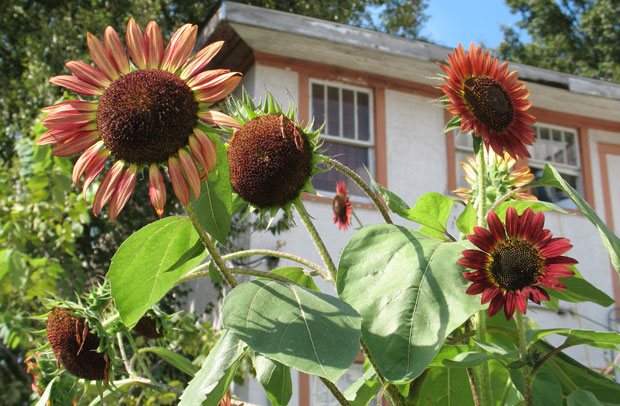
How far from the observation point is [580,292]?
3.76 feet

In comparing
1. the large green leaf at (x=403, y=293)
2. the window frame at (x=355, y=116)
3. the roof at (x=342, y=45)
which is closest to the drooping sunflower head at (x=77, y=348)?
the large green leaf at (x=403, y=293)

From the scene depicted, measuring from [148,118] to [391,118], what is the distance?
296 inches

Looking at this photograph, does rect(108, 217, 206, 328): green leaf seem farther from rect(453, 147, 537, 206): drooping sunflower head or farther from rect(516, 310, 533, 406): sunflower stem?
rect(453, 147, 537, 206): drooping sunflower head

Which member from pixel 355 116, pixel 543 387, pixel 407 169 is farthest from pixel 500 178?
pixel 355 116

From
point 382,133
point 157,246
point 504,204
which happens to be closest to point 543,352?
point 504,204

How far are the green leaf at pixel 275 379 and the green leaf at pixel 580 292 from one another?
38 centimetres

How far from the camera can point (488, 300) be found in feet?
3.35

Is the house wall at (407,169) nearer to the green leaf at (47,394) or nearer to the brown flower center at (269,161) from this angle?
the green leaf at (47,394)

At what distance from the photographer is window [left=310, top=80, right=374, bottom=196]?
8227mm

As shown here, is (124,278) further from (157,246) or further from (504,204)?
(504,204)

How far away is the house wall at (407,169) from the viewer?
7.57 m

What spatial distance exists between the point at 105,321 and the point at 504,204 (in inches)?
22.8

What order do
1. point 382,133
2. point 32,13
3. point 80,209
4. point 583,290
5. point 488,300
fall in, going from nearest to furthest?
point 488,300 < point 583,290 < point 80,209 < point 382,133 < point 32,13

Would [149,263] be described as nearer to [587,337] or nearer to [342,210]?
[587,337]
